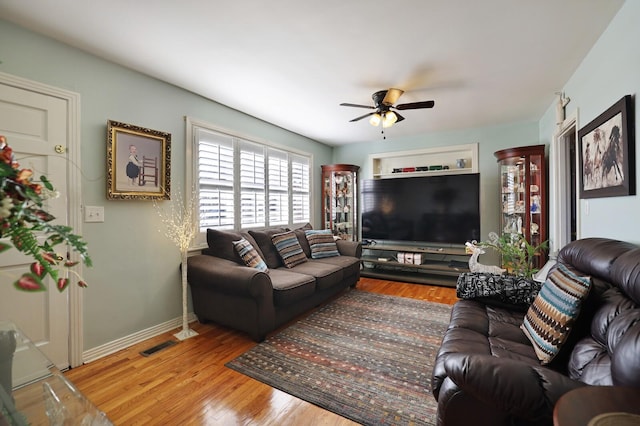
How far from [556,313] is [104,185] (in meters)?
3.25

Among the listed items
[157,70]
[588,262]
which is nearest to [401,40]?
[588,262]

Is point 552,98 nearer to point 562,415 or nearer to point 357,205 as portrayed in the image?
point 357,205

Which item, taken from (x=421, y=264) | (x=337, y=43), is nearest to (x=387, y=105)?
(x=337, y=43)

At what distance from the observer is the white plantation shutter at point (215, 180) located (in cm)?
323

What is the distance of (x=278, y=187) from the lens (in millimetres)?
4418

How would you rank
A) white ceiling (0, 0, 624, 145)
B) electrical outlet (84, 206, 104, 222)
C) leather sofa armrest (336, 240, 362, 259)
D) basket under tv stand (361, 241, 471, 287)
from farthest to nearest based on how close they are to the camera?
basket under tv stand (361, 241, 471, 287) → leather sofa armrest (336, 240, 362, 259) → electrical outlet (84, 206, 104, 222) → white ceiling (0, 0, 624, 145)

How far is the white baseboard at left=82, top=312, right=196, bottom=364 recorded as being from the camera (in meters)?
2.27

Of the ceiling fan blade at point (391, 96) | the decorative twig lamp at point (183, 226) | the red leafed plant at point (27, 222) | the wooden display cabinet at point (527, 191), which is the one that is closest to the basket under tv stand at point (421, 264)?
the wooden display cabinet at point (527, 191)

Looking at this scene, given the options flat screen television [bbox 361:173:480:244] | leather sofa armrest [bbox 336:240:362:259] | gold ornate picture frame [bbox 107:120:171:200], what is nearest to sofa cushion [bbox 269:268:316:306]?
leather sofa armrest [bbox 336:240:362:259]

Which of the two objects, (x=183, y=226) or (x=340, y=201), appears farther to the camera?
(x=340, y=201)

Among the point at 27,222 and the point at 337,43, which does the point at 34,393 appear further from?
the point at 337,43

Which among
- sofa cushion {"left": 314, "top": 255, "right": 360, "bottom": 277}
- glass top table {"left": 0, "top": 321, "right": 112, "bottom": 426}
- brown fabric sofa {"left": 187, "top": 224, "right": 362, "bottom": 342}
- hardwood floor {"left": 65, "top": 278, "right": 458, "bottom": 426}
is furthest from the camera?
sofa cushion {"left": 314, "top": 255, "right": 360, "bottom": 277}

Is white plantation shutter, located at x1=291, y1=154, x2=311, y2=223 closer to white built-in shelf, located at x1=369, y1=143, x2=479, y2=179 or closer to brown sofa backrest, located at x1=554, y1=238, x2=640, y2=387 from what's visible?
white built-in shelf, located at x1=369, y1=143, x2=479, y2=179

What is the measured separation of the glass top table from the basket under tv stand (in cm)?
409
